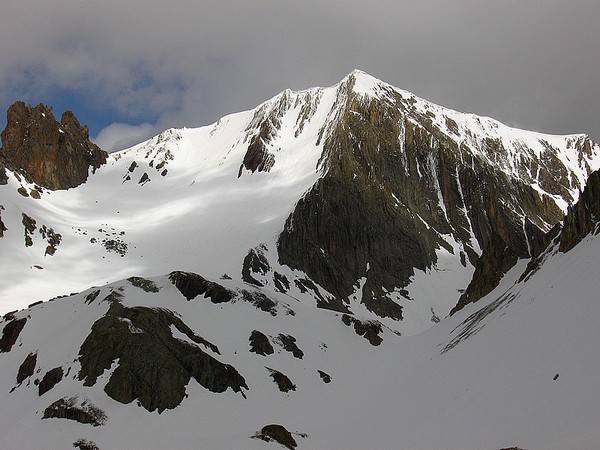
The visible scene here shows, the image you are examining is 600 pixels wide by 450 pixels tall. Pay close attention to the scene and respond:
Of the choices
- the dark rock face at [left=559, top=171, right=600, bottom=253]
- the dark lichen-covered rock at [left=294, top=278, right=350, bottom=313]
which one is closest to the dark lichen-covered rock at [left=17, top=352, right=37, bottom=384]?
the dark rock face at [left=559, top=171, right=600, bottom=253]

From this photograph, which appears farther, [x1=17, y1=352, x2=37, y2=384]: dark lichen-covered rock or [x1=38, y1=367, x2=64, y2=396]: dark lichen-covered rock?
[x1=17, y1=352, x2=37, y2=384]: dark lichen-covered rock

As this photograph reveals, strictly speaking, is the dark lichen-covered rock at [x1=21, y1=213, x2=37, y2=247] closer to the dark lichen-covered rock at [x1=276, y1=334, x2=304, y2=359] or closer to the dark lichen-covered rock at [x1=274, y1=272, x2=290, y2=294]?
the dark lichen-covered rock at [x1=274, y1=272, x2=290, y2=294]

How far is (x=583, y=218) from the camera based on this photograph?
176ft

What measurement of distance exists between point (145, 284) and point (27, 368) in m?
16.6

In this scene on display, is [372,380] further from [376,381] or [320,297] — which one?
[320,297]

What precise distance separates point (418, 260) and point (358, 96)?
6025 cm

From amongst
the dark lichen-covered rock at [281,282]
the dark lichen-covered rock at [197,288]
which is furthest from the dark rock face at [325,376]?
the dark lichen-covered rock at [281,282]

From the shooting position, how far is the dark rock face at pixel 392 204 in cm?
13462

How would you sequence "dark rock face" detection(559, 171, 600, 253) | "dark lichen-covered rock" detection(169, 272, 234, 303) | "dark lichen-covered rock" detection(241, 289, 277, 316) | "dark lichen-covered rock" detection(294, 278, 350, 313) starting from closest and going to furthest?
"dark rock face" detection(559, 171, 600, 253) < "dark lichen-covered rock" detection(169, 272, 234, 303) < "dark lichen-covered rock" detection(241, 289, 277, 316) < "dark lichen-covered rock" detection(294, 278, 350, 313)

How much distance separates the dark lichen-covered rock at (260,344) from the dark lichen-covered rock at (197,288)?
26.6 ft

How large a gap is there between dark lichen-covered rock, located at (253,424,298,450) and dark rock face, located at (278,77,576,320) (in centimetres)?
8075

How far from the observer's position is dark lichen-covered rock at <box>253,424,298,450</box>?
4069cm

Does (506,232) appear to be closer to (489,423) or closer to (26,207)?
(26,207)

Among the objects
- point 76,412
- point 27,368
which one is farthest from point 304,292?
point 76,412
